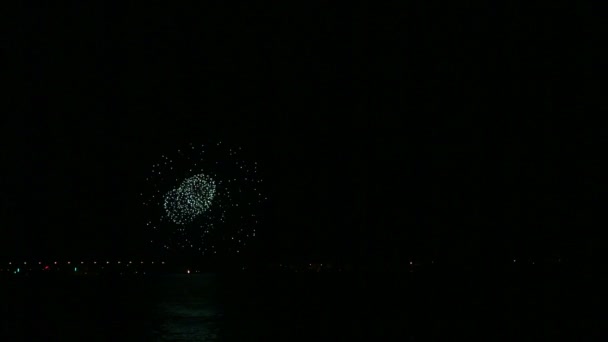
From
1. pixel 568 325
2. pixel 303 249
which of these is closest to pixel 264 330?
pixel 568 325

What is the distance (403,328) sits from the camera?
25.3 m

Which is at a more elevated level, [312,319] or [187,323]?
[312,319]

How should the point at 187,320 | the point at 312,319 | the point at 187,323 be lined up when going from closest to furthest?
1. the point at 187,323
2. the point at 187,320
3. the point at 312,319

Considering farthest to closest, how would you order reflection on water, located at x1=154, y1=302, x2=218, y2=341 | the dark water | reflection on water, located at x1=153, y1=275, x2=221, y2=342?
the dark water, reflection on water, located at x1=153, y1=275, x2=221, y2=342, reflection on water, located at x1=154, y1=302, x2=218, y2=341

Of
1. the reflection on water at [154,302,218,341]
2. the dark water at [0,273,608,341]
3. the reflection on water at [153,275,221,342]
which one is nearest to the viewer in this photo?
the reflection on water at [154,302,218,341]

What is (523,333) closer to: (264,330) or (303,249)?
(264,330)

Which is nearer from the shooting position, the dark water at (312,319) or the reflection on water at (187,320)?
the reflection on water at (187,320)

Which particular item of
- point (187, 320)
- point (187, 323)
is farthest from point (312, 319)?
point (187, 323)

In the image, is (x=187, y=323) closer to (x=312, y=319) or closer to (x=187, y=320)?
(x=187, y=320)

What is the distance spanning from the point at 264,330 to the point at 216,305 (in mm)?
11659

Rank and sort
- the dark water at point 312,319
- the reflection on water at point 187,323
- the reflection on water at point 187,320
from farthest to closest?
the dark water at point 312,319, the reflection on water at point 187,320, the reflection on water at point 187,323

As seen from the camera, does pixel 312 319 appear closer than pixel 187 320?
No

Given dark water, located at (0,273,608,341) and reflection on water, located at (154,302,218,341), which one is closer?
reflection on water, located at (154,302,218,341)

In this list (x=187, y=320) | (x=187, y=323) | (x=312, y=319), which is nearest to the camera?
(x=187, y=323)
